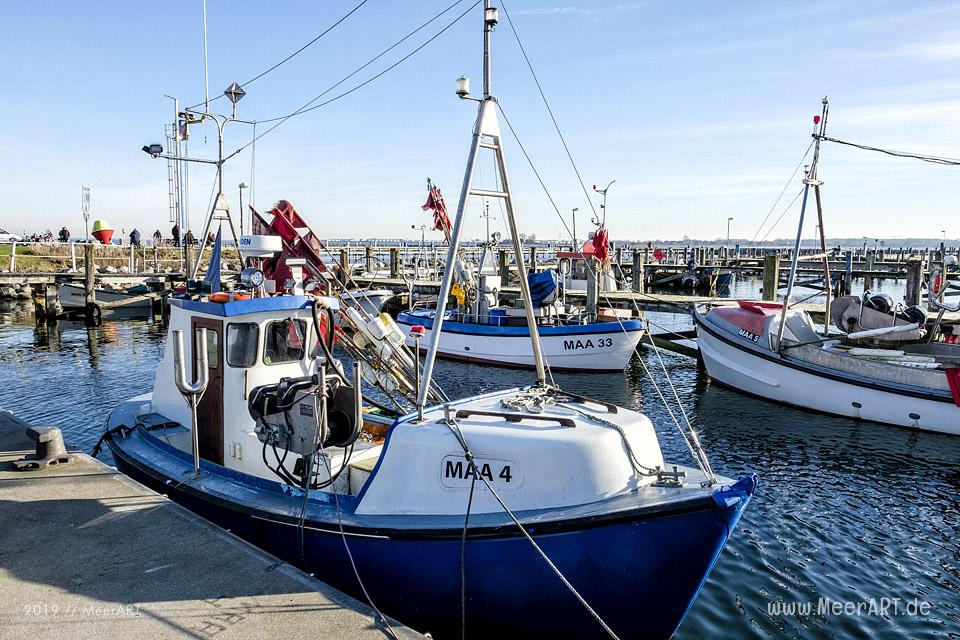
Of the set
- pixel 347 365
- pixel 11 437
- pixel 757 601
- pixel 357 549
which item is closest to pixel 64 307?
pixel 347 365

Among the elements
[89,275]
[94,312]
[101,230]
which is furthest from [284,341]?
[101,230]

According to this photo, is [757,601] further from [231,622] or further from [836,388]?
[836,388]

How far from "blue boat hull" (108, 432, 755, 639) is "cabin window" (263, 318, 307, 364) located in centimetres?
229

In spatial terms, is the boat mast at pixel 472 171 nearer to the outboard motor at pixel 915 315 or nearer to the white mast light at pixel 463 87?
the white mast light at pixel 463 87

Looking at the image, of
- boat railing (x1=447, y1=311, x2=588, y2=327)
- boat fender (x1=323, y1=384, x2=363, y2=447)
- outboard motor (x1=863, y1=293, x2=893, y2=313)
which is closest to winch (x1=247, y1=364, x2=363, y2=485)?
boat fender (x1=323, y1=384, x2=363, y2=447)

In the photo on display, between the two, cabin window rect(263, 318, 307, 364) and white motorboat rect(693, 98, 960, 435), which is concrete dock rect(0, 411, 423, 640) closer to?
cabin window rect(263, 318, 307, 364)

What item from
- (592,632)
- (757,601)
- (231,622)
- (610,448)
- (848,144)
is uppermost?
(848,144)

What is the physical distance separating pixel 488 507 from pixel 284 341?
355cm

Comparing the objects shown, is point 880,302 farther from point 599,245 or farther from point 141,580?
point 141,580

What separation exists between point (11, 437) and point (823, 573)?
11.3 m

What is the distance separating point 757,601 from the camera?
277 inches

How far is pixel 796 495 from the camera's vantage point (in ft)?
33.1

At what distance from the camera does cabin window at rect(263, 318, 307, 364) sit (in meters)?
7.40

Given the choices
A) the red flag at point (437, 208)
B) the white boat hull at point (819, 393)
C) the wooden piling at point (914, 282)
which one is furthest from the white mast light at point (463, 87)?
the wooden piling at point (914, 282)
